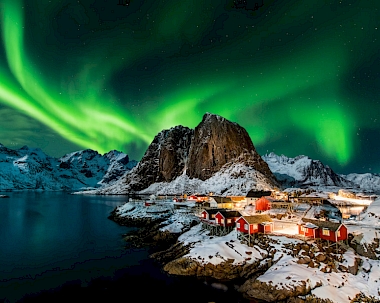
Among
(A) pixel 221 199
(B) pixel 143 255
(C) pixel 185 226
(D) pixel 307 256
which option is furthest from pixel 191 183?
(D) pixel 307 256

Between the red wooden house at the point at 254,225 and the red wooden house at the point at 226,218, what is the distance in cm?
583

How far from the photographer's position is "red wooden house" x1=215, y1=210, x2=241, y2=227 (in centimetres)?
5156

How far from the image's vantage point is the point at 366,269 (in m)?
Result: 31.9

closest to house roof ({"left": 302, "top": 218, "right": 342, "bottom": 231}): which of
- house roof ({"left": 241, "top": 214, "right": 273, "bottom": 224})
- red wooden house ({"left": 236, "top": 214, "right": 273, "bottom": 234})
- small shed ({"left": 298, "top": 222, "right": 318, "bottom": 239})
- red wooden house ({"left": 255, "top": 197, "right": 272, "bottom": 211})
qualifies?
small shed ({"left": 298, "top": 222, "right": 318, "bottom": 239})

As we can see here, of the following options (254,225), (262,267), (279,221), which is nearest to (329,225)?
(254,225)

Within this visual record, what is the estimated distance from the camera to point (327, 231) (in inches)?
1515

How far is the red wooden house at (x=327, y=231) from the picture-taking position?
124 feet

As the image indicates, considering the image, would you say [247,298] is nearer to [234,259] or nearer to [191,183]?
[234,259]

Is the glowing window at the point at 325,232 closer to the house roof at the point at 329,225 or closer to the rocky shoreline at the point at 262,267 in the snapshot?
the house roof at the point at 329,225

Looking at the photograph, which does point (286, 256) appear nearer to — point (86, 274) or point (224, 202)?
point (86, 274)

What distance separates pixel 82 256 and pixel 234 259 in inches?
1090

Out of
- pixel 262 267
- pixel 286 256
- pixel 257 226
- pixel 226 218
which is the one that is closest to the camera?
pixel 262 267

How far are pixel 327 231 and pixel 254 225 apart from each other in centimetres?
1097

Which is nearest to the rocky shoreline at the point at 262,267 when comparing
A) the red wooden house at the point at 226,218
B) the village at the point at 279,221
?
the village at the point at 279,221
